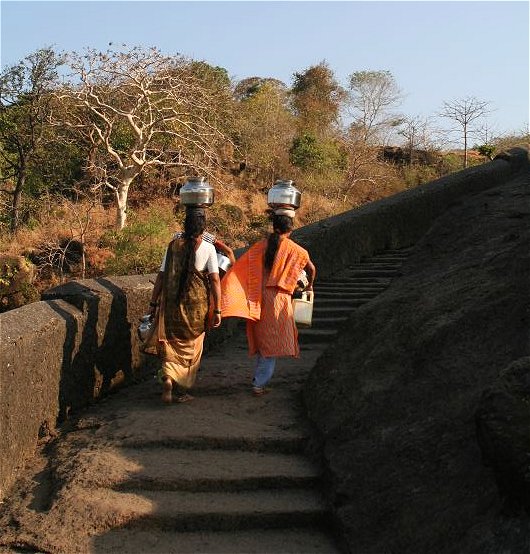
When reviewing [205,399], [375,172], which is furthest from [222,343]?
[375,172]

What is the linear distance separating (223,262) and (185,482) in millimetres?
1959

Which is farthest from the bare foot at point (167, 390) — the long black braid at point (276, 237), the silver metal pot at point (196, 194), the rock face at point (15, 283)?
the rock face at point (15, 283)

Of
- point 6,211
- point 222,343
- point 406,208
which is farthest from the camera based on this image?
point 6,211

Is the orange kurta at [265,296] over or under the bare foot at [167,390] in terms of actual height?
over

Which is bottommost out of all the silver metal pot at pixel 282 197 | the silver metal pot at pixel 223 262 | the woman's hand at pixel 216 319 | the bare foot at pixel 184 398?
the bare foot at pixel 184 398

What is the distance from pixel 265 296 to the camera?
5465mm

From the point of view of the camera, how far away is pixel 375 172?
29797 mm

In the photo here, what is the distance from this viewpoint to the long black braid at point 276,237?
5.49 m

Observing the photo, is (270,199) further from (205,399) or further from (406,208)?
(406,208)

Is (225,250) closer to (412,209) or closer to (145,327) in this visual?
(145,327)

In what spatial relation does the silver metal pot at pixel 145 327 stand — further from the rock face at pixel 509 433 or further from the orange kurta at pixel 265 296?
the rock face at pixel 509 433

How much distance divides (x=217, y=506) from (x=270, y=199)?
2472 millimetres

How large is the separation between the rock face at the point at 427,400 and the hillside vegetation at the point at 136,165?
15153 millimetres

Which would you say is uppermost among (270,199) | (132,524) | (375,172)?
(375,172)
